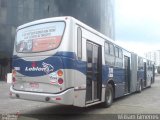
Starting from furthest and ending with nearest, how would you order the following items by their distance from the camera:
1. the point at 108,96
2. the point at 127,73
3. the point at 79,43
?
the point at 127,73 < the point at 108,96 < the point at 79,43

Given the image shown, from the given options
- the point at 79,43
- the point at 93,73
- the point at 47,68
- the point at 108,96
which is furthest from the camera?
the point at 108,96

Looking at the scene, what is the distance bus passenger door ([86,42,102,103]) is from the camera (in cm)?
1071

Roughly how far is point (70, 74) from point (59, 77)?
351 mm

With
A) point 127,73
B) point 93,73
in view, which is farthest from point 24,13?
point 93,73

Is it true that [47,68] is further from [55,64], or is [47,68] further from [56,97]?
[56,97]

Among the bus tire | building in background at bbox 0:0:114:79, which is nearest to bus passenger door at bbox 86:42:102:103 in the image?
the bus tire

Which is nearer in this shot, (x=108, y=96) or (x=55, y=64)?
(x=55, y=64)

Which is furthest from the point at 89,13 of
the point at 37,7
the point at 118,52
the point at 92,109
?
the point at 92,109

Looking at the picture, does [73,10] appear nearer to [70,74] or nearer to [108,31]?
[108,31]

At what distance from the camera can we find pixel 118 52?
1521cm

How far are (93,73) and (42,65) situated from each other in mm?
2522

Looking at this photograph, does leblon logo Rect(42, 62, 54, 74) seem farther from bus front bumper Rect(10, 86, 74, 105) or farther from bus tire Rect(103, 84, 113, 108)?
bus tire Rect(103, 84, 113, 108)

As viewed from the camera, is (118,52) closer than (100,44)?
No

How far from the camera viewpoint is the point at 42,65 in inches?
374
